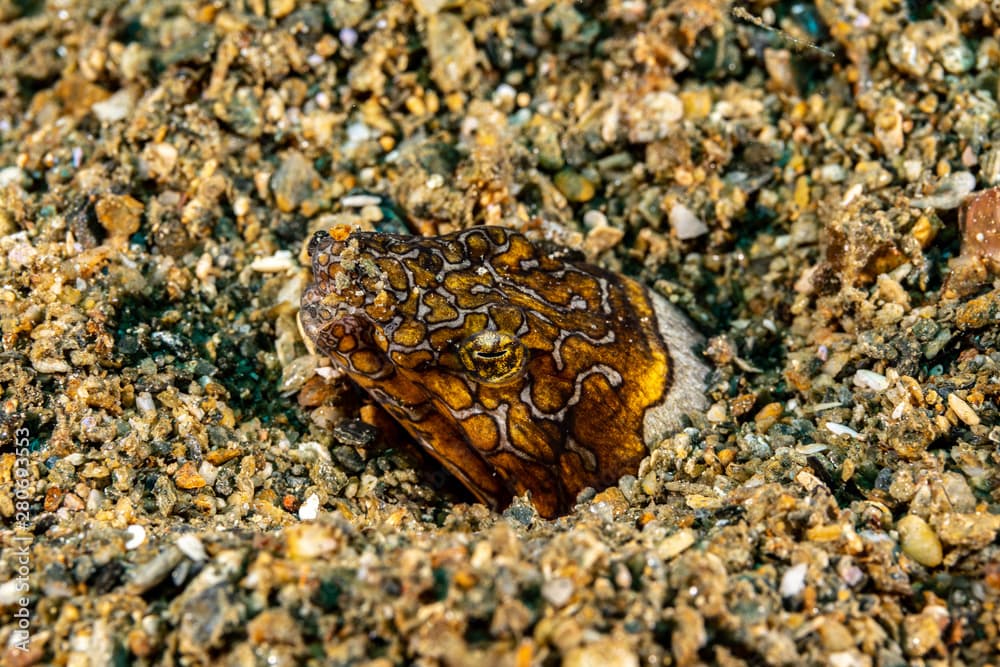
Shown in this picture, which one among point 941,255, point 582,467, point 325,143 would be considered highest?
point 325,143

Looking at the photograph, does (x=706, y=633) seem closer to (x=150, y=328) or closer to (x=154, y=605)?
(x=154, y=605)

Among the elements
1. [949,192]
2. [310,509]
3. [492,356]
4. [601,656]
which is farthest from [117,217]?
[949,192]

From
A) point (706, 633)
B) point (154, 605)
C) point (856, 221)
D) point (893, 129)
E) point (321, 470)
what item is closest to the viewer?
point (706, 633)

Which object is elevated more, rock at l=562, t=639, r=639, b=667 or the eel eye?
rock at l=562, t=639, r=639, b=667

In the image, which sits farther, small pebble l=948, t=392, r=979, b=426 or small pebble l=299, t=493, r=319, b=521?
small pebble l=299, t=493, r=319, b=521

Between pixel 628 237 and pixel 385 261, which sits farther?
pixel 628 237

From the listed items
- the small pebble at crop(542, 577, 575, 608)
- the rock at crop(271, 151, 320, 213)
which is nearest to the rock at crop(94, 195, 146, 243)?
the rock at crop(271, 151, 320, 213)

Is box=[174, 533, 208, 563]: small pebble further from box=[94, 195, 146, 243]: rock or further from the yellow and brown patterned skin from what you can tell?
box=[94, 195, 146, 243]: rock

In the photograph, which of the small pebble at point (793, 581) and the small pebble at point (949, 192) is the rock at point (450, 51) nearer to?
the small pebble at point (949, 192)

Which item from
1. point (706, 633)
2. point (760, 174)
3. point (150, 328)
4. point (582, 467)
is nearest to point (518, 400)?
point (582, 467)

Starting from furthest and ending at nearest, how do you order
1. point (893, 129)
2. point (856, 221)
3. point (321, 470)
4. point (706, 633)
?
point (893, 129) → point (856, 221) → point (321, 470) → point (706, 633)
